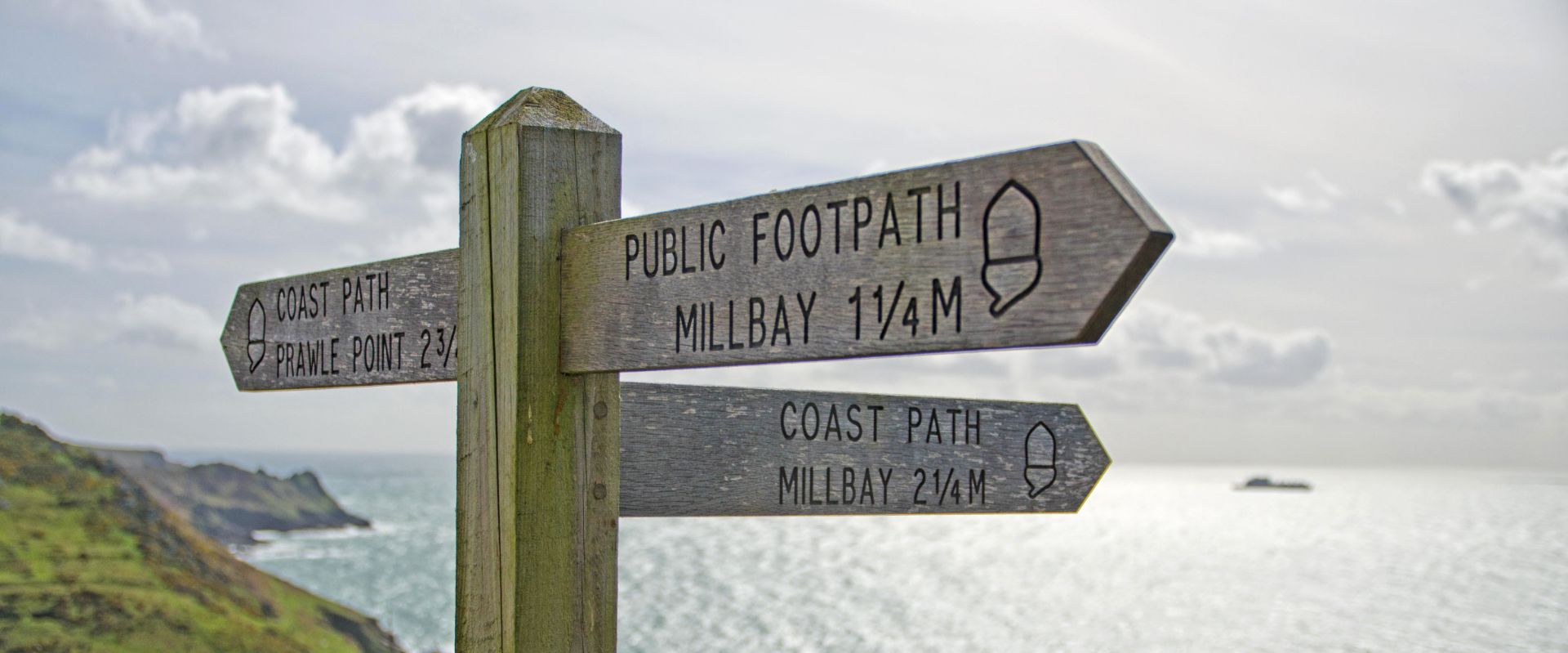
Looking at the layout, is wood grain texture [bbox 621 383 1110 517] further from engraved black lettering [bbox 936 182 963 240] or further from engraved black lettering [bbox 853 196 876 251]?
engraved black lettering [bbox 936 182 963 240]

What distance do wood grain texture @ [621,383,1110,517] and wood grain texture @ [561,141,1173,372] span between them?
74 cm

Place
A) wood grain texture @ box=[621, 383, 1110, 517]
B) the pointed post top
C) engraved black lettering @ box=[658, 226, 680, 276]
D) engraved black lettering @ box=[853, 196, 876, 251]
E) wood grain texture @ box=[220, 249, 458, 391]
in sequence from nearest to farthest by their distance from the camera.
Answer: engraved black lettering @ box=[853, 196, 876, 251]
engraved black lettering @ box=[658, 226, 680, 276]
the pointed post top
wood grain texture @ box=[220, 249, 458, 391]
wood grain texture @ box=[621, 383, 1110, 517]

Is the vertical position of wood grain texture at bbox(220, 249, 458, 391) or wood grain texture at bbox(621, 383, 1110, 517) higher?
wood grain texture at bbox(220, 249, 458, 391)

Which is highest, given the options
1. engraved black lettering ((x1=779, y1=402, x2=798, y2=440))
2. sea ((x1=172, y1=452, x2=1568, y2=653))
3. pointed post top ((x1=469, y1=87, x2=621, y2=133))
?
pointed post top ((x1=469, y1=87, x2=621, y2=133))

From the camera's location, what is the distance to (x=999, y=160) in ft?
5.89

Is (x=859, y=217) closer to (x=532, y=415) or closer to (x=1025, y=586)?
(x=532, y=415)

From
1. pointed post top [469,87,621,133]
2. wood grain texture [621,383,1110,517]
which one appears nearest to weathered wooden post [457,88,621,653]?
pointed post top [469,87,621,133]

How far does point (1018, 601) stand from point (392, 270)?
77.2 metres

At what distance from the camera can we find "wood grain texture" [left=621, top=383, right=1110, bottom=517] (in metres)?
3.09

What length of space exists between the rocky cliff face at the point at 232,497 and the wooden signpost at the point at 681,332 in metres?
67.9

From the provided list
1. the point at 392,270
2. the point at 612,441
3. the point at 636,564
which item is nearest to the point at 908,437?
the point at 612,441

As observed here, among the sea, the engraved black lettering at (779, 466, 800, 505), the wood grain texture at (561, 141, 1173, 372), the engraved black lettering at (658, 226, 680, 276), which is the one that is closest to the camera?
the wood grain texture at (561, 141, 1173, 372)

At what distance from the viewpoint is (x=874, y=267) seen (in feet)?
6.35

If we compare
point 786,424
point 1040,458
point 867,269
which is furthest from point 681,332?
point 1040,458
